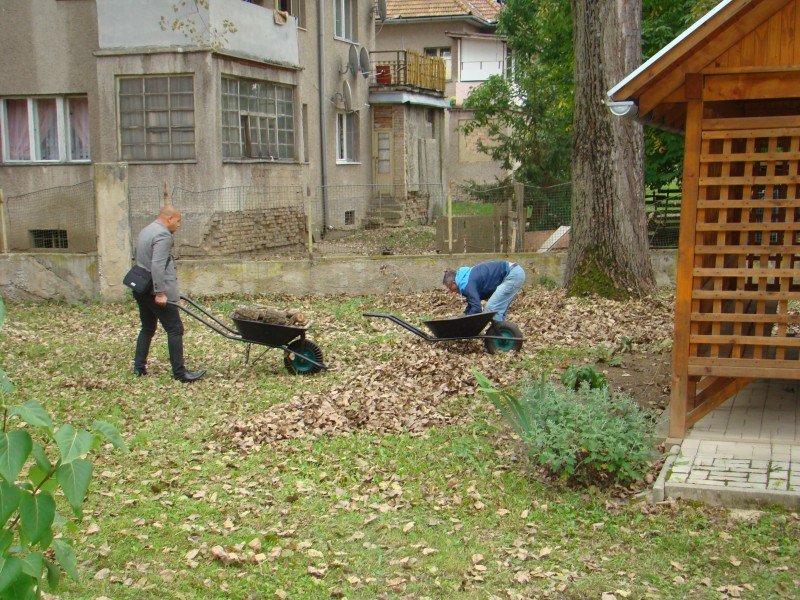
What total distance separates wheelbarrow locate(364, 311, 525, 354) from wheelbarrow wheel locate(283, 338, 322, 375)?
703 millimetres

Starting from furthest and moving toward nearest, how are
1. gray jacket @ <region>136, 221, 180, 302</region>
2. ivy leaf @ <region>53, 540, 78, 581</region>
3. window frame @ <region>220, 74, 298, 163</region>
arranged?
window frame @ <region>220, 74, 298, 163</region> → gray jacket @ <region>136, 221, 180, 302</region> → ivy leaf @ <region>53, 540, 78, 581</region>

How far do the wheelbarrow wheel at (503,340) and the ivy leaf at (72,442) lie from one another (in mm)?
7931

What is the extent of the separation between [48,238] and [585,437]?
15.3 meters

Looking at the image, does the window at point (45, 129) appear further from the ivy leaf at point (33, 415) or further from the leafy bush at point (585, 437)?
the ivy leaf at point (33, 415)

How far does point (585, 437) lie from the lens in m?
6.34

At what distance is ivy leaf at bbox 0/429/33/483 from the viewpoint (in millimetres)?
2844

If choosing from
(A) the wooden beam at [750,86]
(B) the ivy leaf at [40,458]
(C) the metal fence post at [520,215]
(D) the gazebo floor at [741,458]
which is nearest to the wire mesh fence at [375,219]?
(C) the metal fence post at [520,215]

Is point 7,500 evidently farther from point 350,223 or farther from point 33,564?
point 350,223

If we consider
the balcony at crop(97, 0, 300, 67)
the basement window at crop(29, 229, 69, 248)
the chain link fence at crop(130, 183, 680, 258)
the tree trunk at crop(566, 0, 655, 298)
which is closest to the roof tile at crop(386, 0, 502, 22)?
the chain link fence at crop(130, 183, 680, 258)

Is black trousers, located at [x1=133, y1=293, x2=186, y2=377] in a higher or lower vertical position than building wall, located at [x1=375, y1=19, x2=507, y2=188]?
lower

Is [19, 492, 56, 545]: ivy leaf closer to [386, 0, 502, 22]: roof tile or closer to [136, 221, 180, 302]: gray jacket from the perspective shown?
[136, 221, 180, 302]: gray jacket

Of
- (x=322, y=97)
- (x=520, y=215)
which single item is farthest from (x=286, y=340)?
(x=322, y=97)

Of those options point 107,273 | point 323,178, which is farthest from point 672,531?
point 323,178

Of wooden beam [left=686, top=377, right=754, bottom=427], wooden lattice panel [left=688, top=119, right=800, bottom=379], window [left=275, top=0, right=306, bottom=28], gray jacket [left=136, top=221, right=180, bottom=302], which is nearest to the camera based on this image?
wooden lattice panel [left=688, top=119, right=800, bottom=379]
